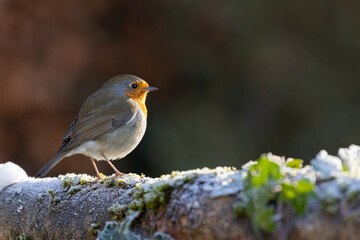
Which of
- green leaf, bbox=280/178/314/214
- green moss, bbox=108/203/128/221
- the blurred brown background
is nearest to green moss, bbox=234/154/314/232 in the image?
green leaf, bbox=280/178/314/214

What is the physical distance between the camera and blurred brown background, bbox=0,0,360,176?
19.7ft

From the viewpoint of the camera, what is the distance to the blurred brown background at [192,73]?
5.99 meters

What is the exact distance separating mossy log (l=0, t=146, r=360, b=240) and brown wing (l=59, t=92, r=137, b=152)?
0.71m

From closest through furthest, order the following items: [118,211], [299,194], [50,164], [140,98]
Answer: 1. [299,194]
2. [118,211]
3. [50,164]
4. [140,98]

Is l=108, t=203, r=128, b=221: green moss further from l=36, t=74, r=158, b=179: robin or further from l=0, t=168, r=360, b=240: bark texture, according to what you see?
l=36, t=74, r=158, b=179: robin

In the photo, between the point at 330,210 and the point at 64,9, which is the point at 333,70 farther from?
the point at 330,210

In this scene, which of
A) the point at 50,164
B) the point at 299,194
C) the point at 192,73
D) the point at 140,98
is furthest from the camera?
the point at 192,73

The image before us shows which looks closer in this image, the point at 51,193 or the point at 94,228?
the point at 94,228

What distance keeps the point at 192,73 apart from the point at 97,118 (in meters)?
3.17

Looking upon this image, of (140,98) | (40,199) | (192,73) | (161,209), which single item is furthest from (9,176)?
(192,73)

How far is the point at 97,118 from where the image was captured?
11.0 ft

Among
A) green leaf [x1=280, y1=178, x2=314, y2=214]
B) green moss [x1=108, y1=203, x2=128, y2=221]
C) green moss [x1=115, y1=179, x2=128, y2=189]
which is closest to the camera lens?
green leaf [x1=280, y1=178, x2=314, y2=214]

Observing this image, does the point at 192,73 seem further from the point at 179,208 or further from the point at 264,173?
the point at 264,173

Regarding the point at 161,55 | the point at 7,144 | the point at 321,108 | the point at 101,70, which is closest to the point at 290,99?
the point at 321,108
